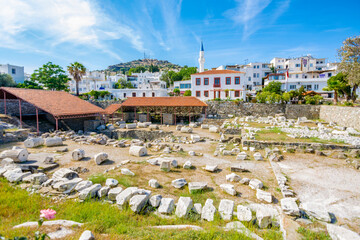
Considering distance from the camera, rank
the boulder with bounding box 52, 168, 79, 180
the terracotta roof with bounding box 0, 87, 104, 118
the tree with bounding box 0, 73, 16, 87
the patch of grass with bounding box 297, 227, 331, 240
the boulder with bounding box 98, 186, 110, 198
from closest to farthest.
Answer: the patch of grass with bounding box 297, 227, 331, 240 < the boulder with bounding box 98, 186, 110, 198 < the boulder with bounding box 52, 168, 79, 180 < the terracotta roof with bounding box 0, 87, 104, 118 < the tree with bounding box 0, 73, 16, 87

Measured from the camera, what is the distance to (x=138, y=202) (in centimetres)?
609

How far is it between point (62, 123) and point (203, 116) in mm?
19855

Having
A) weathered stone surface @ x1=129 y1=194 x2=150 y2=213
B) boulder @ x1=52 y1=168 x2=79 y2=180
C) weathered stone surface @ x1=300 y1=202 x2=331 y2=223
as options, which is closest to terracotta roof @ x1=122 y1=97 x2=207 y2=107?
boulder @ x1=52 y1=168 x2=79 y2=180

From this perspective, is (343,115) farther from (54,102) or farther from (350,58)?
(54,102)

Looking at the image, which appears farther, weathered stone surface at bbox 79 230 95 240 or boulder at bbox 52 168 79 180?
boulder at bbox 52 168 79 180

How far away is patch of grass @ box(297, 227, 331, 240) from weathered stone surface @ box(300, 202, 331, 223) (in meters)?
0.81

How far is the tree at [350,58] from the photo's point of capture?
24500 millimetres

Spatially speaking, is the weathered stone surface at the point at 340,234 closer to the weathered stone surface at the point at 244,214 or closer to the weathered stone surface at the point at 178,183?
the weathered stone surface at the point at 244,214

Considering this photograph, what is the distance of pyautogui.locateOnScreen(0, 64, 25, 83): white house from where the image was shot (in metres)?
50.3

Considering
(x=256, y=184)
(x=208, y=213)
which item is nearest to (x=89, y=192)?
(x=208, y=213)

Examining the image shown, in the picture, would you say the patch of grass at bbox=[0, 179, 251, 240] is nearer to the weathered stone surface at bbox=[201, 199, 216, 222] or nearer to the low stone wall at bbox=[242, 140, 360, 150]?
the weathered stone surface at bbox=[201, 199, 216, 222]

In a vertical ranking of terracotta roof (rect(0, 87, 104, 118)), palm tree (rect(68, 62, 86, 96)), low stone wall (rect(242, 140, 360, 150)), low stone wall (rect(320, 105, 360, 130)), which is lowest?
low stone wall (rect(242, 140, 360, 150))

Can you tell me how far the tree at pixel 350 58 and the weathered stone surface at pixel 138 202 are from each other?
97.1 feet

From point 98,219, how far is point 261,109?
31.8 meters
